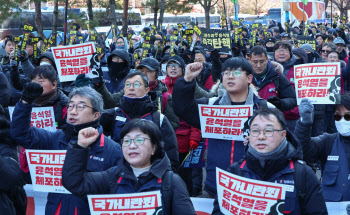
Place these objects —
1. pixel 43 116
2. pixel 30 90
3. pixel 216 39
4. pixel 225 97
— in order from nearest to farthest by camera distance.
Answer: pixel 30 90 → pixel 225 97 → pixel 43 116 → pixel 216 39

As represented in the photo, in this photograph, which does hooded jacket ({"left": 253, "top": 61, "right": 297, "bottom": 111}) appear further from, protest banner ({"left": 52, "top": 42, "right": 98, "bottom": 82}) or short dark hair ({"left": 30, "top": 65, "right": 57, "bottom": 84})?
short dark hair ({"left": 30, "top": 65, "right": 57, "bottom": 84})

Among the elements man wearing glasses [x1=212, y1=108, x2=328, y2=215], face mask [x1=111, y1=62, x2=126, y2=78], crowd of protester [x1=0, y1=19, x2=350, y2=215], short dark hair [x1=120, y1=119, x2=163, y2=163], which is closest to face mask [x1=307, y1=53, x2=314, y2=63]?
crowd of protester [x1=0, y1=19, x2=350, y2=215]

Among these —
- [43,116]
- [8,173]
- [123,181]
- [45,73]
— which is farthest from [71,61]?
[123,181]

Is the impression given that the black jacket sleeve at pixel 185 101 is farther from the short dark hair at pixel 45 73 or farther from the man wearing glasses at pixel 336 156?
the short dark hair at pixel 45 73

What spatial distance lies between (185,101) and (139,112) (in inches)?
19.0

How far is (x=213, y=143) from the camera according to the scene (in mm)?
4383

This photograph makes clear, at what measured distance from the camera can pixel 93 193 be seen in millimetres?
3191

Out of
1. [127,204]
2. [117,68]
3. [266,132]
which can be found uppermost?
[117,68]

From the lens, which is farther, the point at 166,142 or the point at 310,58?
the point at 310,58

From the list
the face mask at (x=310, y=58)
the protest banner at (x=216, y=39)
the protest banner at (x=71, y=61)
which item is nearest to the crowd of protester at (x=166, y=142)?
the protest banner at (x=71, y=61)

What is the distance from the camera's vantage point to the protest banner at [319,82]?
501 cm

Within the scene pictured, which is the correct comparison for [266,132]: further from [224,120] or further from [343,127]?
[224,120]

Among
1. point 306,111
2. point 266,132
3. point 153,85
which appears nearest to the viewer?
point 266,132

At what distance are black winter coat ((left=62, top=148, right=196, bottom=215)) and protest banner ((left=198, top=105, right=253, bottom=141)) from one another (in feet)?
3.93
